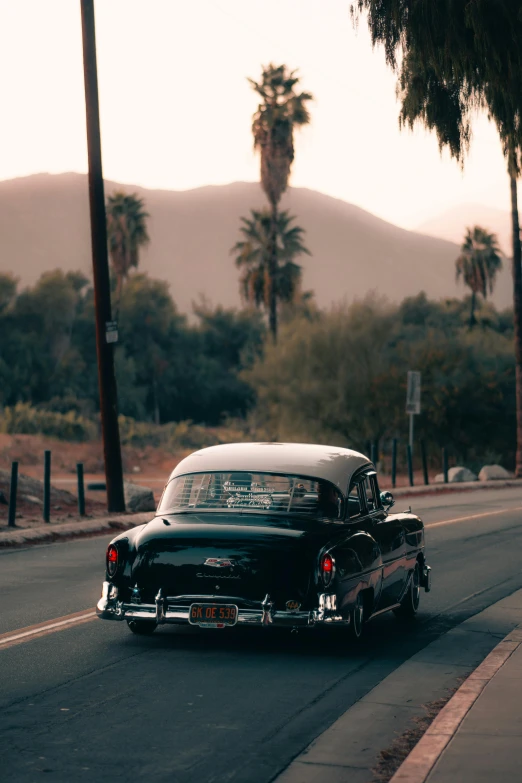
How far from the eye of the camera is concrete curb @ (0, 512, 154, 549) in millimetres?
19578

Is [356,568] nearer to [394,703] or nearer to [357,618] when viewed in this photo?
[357,618]

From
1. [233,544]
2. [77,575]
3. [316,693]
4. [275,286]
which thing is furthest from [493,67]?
[275,286]

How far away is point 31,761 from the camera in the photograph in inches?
261

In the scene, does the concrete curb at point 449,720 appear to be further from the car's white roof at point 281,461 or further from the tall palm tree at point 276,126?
the tall palm tree at point 276,126

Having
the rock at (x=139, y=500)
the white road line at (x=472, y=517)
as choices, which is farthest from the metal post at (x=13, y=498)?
the white road line at (x=472, y=517)

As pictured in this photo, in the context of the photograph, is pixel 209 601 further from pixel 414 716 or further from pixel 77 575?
pixel 77 575

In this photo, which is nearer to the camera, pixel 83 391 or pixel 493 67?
pixel 493 67

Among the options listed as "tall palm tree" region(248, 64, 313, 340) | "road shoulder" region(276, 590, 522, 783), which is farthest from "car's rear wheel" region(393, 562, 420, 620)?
"tall palm tree" region(248, 64, 313, 340)

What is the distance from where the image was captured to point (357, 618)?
10.0 m

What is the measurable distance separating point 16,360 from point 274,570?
6620 centimetres

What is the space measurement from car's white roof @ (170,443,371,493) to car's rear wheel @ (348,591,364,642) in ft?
3.08

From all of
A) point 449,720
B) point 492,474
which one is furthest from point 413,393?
point 449,720

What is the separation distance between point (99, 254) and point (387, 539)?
47.2 feet

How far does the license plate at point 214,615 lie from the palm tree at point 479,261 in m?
74.2
